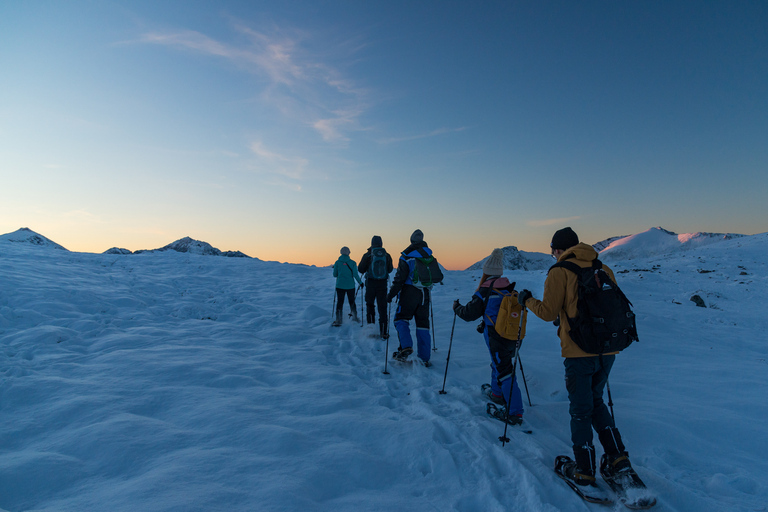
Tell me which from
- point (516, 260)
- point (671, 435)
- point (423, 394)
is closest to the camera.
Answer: point (671, 435)

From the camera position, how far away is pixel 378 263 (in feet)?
31.4

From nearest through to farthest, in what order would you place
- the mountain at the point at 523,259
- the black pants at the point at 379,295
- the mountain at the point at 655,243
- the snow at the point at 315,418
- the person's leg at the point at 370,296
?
the snow at the point at 315,418 → the black pants at the point at 379,295 → the person's leg at the point at 370,296 → the mountain at the point at 655,243 → the mountain at the point at 523,259

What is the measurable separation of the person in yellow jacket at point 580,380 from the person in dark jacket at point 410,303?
3.65 m

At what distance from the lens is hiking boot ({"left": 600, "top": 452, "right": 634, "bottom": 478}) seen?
10.3 feet

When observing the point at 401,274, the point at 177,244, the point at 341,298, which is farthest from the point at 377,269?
the point at 177,244

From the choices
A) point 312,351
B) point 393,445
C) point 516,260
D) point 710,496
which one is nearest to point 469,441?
point 393,445

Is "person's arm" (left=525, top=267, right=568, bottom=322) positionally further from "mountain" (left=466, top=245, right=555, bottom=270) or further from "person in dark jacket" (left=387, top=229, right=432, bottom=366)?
"mountain" (left=466, top=245, right=555, bottom=270)

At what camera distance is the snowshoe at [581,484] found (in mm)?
3041

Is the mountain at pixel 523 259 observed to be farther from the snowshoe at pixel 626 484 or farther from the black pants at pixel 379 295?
the snowshoe at pixel 626 484

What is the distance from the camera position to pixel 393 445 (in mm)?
3711

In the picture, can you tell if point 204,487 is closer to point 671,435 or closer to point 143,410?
point 143,410

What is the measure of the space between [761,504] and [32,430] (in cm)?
735

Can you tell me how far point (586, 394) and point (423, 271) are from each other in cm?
400

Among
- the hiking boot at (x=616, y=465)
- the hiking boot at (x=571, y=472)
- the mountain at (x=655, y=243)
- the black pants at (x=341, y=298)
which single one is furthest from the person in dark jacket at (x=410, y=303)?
the mountain at (x=655, y=243)
